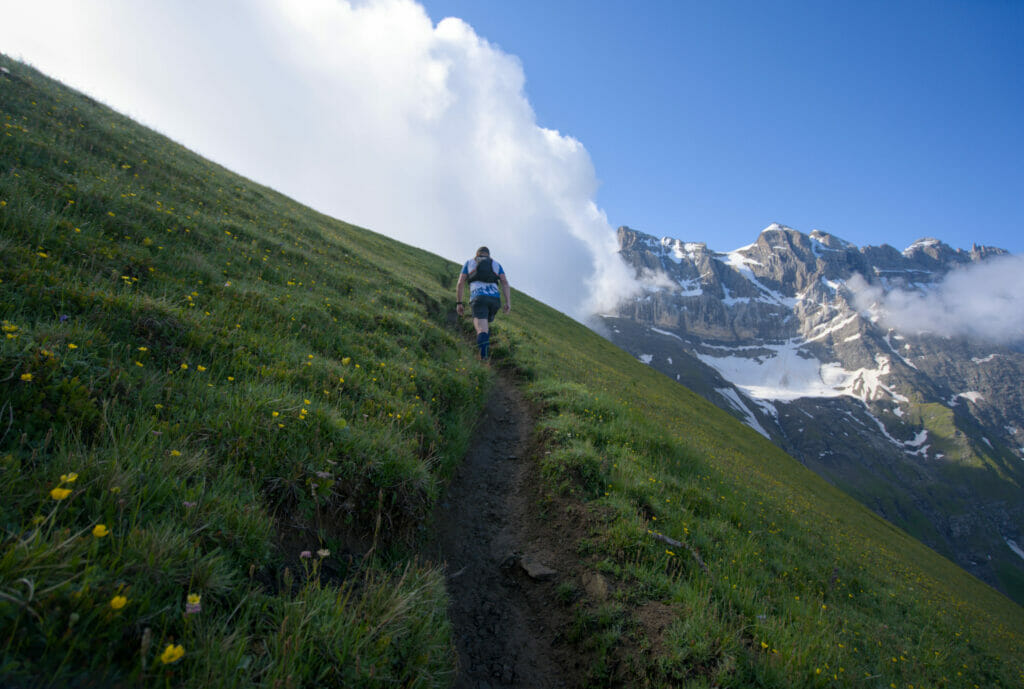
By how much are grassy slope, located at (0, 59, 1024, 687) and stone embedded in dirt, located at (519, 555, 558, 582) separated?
39 cm

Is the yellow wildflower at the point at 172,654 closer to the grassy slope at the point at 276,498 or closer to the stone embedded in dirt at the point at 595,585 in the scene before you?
the grassy slope at the point at 276,498

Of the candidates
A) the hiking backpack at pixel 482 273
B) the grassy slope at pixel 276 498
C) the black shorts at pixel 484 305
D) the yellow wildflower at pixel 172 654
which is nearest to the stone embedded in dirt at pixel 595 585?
the grassy slope at pixel 276 498

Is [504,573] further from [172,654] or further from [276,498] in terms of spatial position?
[172,654]

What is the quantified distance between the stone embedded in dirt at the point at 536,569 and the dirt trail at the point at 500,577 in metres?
0.01

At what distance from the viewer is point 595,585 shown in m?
5.24

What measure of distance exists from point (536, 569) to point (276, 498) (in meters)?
3.44

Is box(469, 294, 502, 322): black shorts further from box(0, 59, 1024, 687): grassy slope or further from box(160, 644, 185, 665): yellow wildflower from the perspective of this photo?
box(160, 644, 185, 665): yellow wildflower

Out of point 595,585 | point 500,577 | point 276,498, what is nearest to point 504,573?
point 500,577

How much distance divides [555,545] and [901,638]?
6910mm

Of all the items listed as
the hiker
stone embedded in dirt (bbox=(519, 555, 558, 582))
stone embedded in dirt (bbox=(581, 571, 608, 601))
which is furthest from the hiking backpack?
stone embedded in dirt (bbox=(581, 571, 608, 601))

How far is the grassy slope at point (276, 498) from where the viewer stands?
2.37 meters

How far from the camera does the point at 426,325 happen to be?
462 inches

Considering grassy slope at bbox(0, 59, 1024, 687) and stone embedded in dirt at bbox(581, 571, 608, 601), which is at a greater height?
grassy slope at bbox(0, 59, 1024, 687)

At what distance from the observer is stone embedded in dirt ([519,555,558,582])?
18.2 feet
